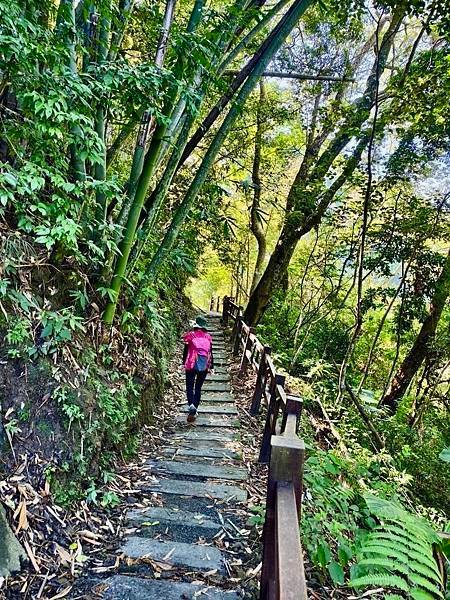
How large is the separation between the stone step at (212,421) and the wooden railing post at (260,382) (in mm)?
392

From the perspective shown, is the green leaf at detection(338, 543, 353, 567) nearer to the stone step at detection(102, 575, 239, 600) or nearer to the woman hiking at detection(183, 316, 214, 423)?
the stone step at detection(102, 575, 239, 600)

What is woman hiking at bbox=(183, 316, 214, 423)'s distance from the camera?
5.81 metres

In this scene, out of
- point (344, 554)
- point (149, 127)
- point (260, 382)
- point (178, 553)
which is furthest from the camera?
point (260, 382)

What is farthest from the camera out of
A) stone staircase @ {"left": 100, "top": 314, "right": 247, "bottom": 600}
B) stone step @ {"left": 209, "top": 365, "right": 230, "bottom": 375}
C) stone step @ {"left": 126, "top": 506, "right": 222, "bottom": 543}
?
stone step @ {"left": 209, "top": 365, "right": 230, "bottom": 375}

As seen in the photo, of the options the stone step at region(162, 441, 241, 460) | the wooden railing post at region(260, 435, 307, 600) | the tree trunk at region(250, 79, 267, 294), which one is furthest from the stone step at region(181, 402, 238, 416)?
the tree trunk at region(250, 79, 267, 294)

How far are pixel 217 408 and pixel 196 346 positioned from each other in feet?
3.89

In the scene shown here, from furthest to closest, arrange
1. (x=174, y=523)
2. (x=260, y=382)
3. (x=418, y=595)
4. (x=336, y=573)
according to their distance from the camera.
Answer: (x=260, y=382) → (x=174, y=523) → (x=336, y=573) → (x=418, y=595)

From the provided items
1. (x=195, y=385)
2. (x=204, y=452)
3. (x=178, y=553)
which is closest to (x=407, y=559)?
(x=178, y=553)

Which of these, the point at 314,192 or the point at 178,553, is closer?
the point at 178,553

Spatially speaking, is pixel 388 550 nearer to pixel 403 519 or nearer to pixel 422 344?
pixel 403 519

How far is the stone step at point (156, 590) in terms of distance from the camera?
2.50m

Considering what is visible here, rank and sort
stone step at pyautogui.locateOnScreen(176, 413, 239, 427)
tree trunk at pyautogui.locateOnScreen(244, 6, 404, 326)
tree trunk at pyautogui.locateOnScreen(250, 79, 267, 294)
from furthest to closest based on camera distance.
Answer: tree trunk at pyautogui.locateOnScreen(250, 79, 267, 294) < tree trunk at pyautogui.locateOnScreen(244, 6, 404, 326) < stone step at pyautogui.locateOnScreen(176, 413, 239, 427)

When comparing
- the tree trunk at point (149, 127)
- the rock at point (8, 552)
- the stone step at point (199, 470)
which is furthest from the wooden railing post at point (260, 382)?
the rock at point (8, 552)

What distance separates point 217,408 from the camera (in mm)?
→ 6449
